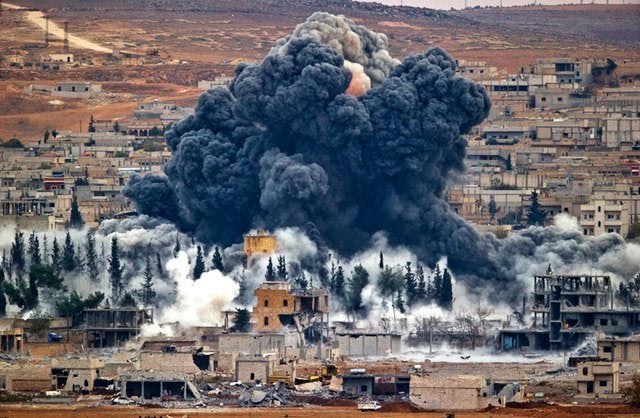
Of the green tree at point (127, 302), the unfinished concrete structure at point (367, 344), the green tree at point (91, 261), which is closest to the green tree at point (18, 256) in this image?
the green tree at point (91, 261)

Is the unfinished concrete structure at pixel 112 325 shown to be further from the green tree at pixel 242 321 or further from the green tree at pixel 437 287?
the green tree at pixel 437 287

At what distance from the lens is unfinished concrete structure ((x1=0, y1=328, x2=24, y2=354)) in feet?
351

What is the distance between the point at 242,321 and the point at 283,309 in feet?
5.19

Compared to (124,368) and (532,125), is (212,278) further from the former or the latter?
(532,125)

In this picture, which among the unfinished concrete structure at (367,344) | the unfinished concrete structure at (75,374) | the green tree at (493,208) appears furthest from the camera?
the green tree at (493,208)

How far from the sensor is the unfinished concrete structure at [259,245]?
12006cm

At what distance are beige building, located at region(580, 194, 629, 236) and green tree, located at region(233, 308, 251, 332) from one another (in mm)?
26797

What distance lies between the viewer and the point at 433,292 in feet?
382

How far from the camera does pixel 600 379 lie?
306ft

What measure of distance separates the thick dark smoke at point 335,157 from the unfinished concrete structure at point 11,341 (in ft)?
56.4

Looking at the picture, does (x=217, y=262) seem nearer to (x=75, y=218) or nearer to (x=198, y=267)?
(x=198, y=267)

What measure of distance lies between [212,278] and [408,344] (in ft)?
31.3

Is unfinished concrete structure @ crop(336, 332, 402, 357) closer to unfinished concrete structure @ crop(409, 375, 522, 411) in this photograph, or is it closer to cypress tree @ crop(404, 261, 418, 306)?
cypress tree @ crop(404, 261, 418, 306)

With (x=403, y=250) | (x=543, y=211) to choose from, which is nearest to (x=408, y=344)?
(x=403, y=250)
